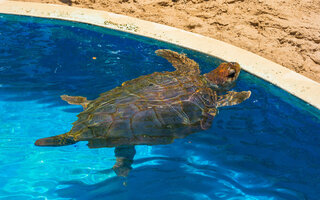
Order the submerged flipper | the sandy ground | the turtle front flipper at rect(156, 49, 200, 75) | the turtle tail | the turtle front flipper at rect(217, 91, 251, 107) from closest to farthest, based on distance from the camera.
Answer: the turtle tail < the submerged flipper < the turtle front flipper at rect(217, 91, 251, 107) < the turtle front flipper at rect(156, 49, 200, 75) < the sandy ground

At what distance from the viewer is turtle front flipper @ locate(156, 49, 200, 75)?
4820mm

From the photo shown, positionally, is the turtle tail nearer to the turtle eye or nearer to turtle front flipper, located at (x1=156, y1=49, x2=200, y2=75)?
turtle front flipper, located at (x1=156, y1=49, x2=200, y2=75)

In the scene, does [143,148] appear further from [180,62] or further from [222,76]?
[180,62]

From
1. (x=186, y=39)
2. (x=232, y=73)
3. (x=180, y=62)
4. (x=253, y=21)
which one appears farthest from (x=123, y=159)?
(x=253, y=21)

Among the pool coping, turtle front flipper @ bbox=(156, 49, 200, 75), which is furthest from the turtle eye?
the pool coping

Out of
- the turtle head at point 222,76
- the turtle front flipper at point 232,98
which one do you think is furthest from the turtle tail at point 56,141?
the turtle head at point 222,76

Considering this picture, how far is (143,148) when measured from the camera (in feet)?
11.7

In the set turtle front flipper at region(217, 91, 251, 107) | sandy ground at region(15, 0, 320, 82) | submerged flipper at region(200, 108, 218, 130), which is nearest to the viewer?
submerged flipper at region(200, 108, 218, 130)

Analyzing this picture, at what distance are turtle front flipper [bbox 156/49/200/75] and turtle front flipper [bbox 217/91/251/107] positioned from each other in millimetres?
698

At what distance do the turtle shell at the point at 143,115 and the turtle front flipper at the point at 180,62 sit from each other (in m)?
1.05

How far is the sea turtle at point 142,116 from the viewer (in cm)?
300

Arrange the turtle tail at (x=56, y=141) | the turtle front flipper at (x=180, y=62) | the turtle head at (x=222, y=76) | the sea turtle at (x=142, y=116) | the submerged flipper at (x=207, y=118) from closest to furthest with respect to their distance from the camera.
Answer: the turtle tail at (x=56, y=141) → the sea turtle at (x=142, y=116) → the submerged flipper at (x=207, y=118) → the turtle head at (x=222, y=76) → the turtle front flipper at (x=180, y=62)

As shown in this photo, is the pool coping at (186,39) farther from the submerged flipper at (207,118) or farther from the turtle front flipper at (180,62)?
the submerged flipper at (207,118)

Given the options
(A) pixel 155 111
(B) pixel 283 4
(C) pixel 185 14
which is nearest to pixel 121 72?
(A) pixel 155 111
